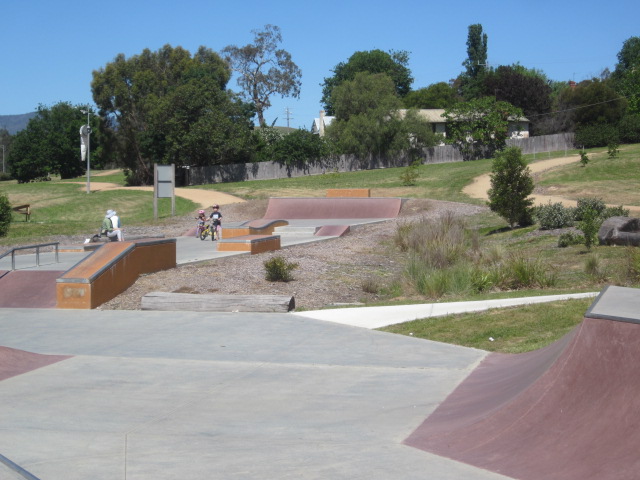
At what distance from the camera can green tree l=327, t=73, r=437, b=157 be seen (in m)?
64.0

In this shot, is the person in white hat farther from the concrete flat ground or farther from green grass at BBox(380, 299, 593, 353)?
green grass at BBox(380, 299, 593, 353)

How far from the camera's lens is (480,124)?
5944 cm

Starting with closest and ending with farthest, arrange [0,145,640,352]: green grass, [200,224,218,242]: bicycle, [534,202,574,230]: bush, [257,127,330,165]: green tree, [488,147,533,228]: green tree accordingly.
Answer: [0,145,640,352]: green grass → [534,202,574,230]: bush → [488,147,533,228]: green tree → [200,224,218,242]: bicycle → [257,127,330,165]: green tree

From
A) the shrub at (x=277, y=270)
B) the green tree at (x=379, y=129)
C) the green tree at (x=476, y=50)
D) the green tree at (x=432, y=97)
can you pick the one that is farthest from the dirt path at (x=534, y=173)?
the green tree at (x=476, y=50)

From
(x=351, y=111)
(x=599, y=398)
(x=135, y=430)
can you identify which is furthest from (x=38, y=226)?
(x=351, y=111)

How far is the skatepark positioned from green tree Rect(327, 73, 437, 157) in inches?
2144

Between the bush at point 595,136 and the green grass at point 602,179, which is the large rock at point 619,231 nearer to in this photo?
the green grass at point 602,179

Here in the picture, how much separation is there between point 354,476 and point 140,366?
4.54 metres

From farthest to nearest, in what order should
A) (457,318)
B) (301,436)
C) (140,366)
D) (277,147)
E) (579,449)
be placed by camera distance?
(277,147), (457,318), (140,366), (301,436), (579,449)

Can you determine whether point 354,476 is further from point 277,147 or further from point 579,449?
point 277,147

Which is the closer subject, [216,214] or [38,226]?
[216,214]

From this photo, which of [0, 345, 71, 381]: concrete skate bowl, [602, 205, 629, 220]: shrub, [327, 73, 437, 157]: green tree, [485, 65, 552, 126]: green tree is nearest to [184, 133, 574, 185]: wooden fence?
[327, 73, 437, 157]: green tree

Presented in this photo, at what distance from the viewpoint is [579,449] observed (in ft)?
17.1

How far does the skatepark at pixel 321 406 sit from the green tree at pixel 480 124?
166ft
